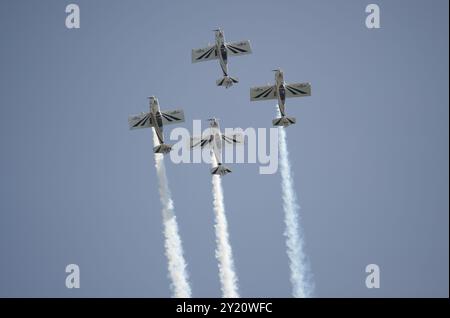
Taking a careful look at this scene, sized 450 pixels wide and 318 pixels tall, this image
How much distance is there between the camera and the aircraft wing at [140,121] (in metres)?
96.8

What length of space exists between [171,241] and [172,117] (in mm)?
11445

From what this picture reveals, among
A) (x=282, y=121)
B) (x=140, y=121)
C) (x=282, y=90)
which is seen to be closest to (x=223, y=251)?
(x=282, y=121)

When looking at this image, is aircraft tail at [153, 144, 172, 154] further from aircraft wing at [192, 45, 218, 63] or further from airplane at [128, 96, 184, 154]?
aircraft wing at [192, 45, 218, 63]

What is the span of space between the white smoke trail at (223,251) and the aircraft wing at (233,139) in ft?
8.60

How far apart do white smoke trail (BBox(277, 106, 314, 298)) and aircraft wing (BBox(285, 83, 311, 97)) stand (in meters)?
8.49

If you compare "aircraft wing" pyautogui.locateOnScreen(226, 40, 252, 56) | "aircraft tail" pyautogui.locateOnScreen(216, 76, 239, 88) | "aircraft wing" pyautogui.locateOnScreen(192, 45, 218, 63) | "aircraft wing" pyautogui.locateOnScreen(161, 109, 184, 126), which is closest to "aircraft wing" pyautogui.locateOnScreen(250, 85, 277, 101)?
"aircraft tail" pyautogui.locateOnScreen(216, 76, 239, 88)

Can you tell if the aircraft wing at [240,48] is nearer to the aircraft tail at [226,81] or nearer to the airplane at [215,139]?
the aircraft tail at [226,81]

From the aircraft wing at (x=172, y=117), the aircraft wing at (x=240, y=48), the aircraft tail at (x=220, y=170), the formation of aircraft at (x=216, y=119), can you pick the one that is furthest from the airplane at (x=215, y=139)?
the aircraft wing at (x=240, y=48)

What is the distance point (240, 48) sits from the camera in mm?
101938

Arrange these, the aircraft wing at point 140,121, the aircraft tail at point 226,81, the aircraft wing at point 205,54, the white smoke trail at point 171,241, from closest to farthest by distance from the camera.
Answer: the white smoke trail at point 171,241 < the aircraft wing at point 140,121 < the aircraft tail at point 226,81 < the aircraft wing at point 205,54

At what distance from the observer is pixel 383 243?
6993 inches
